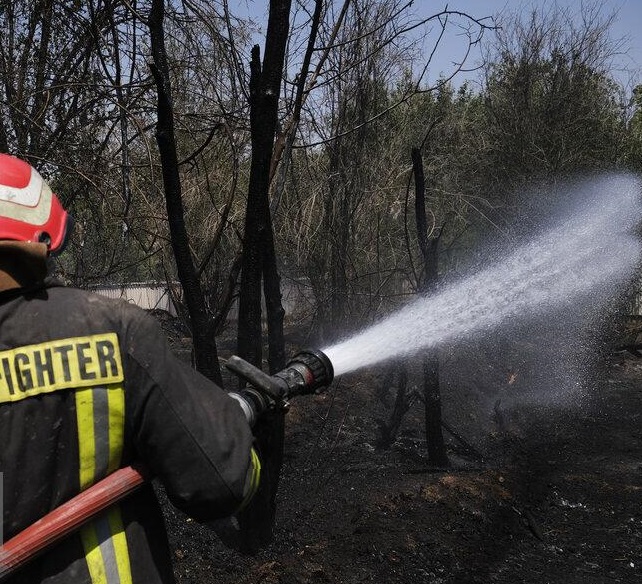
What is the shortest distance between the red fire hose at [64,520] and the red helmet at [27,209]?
50 cm

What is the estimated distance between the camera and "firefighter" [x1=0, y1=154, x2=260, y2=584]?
49.0 inches

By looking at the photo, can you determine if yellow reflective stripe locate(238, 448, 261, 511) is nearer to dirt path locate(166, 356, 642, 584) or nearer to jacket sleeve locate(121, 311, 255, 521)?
jacket sleeve locate(121, 311, 255, 521)

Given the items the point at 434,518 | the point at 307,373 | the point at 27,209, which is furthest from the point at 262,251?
the point at 434,518

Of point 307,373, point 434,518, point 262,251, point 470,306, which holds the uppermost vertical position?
point 262,251

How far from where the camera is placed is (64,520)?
4.13ft

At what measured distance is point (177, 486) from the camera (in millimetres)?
1313

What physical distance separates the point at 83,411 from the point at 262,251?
87.0 inches

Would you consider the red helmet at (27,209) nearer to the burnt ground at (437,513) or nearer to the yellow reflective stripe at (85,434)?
the yellow reflective stripe at (85,434)

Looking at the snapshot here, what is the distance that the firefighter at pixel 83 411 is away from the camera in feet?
4.08

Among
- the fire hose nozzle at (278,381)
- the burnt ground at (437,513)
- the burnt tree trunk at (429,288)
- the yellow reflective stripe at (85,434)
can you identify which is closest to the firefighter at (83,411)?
the yellow reflective stripe at (85,434)

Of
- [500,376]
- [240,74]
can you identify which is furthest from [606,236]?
[240,74]

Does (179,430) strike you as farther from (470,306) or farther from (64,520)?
(470,306)

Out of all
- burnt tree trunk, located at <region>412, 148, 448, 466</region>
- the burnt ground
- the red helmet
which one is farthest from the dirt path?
the red helmet

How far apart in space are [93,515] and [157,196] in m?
4.89
